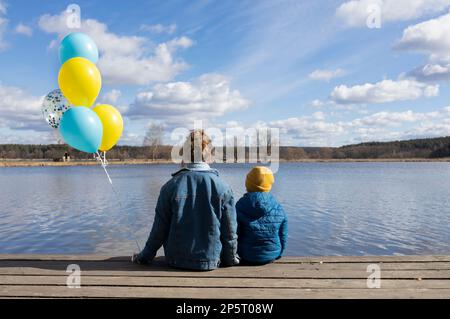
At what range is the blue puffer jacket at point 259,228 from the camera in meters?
3.81

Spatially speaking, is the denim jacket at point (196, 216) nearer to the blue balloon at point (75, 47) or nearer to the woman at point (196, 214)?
the woman at point (196, 214)

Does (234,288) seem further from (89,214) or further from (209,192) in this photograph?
(89,214)

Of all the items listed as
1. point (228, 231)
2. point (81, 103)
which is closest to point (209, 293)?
point (228, 231)

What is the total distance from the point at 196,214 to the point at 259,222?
705 mm

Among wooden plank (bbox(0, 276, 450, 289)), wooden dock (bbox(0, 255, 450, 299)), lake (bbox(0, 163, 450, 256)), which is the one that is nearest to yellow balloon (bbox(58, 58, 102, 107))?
wooden dock (bbox(0, 255, 450, 299))

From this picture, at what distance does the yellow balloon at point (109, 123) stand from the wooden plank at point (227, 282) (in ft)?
5.81

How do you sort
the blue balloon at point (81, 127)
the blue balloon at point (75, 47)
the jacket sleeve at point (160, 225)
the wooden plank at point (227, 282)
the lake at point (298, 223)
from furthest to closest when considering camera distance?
the lake at point (298, 223) < the blue balloon at point (75, 47) < the blue balloon at point (81, 127) < the jacket sleeve at point (160, 225) < the wooden plank at point (227, 282)

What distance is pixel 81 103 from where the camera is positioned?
14.8ft

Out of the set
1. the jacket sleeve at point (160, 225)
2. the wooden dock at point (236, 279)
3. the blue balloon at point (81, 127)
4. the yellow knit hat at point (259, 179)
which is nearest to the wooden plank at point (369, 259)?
the wooden dock at point (236, 279)

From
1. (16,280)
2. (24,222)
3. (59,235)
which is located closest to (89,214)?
(24,222)

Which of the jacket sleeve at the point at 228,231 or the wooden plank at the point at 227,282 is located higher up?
the jacket sleeve at the point at 228,231

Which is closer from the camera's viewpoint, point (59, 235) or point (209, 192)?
point (209, 192)
